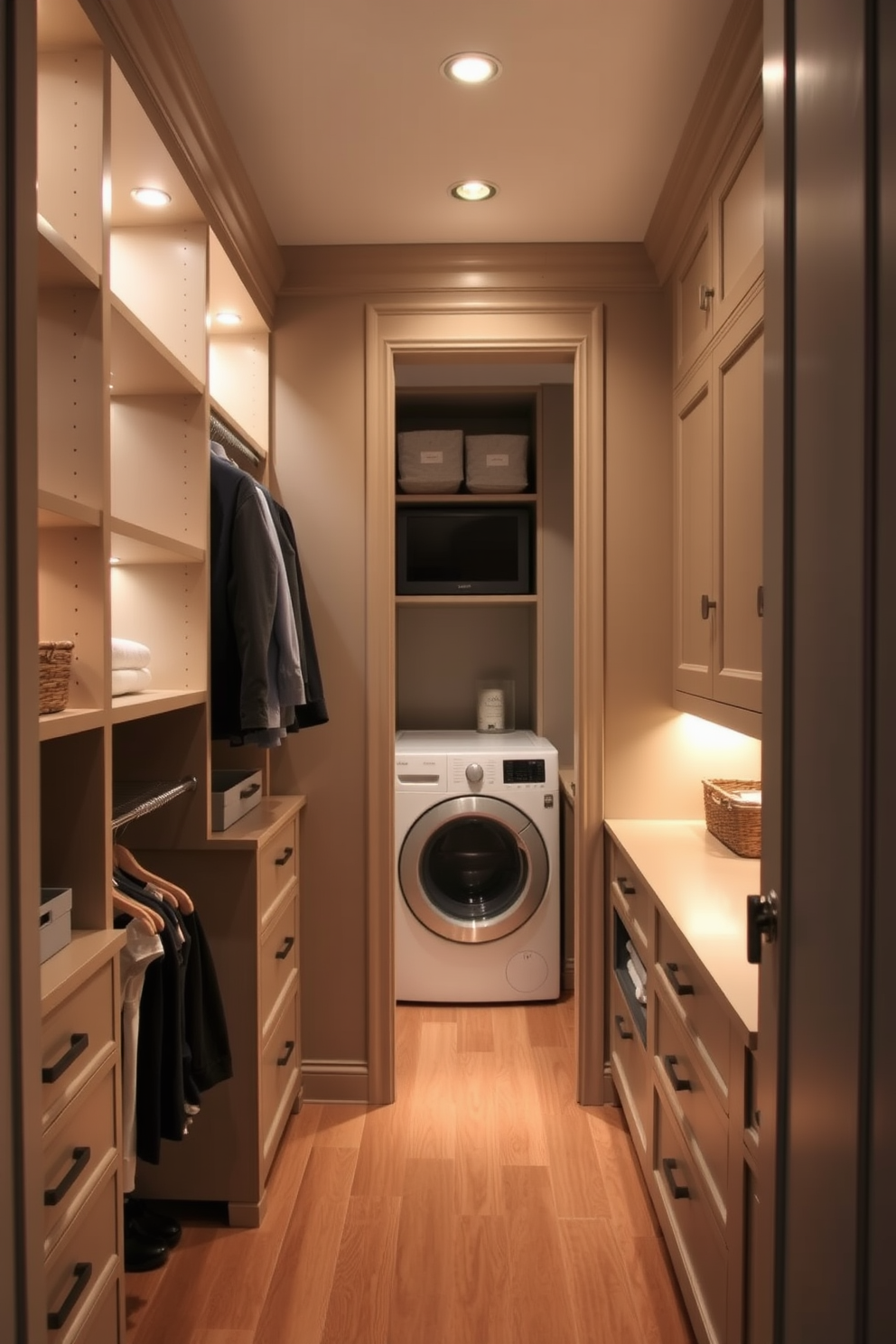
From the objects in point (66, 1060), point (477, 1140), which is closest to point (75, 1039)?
point (66, 1060)

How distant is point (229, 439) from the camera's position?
2.34 m

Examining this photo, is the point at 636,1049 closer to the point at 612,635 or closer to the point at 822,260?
the point at 612,635

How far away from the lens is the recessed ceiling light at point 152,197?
1905mm

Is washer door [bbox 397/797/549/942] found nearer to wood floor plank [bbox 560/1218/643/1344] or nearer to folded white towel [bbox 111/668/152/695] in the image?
wood floor plank [bbox 560/1218/643/1344]

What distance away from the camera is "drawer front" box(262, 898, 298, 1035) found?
222cm

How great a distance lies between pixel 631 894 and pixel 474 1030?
3.81 ft

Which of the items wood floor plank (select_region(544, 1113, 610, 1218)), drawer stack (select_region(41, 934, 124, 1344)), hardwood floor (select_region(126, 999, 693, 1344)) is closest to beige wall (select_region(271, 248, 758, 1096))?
hardwood floor (select_region(126, 999, 693, 1344))

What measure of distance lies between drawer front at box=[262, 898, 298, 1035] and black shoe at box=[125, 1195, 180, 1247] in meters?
0.45

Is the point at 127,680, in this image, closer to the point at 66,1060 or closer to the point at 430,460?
the point at 66,1060

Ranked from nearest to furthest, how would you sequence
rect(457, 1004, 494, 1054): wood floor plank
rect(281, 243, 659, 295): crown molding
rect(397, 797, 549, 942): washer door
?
rect(281, 243, 659, 295): crown molding, rect(457, 1004, 494, 1054): wood floor plank, rect(397, 797, 549, 942): washer door

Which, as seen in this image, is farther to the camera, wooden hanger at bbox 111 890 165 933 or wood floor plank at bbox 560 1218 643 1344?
wood floor plank at bbox 560 1218 643 1344

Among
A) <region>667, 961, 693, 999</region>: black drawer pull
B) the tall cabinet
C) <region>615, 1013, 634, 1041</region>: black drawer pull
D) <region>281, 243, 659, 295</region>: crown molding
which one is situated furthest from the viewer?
<region>281, 243, 659, 295</region>: crown molding

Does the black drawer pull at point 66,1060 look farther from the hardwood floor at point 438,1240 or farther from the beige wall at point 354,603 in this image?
the beige wall at point 354,603

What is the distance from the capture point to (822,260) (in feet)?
3.19
